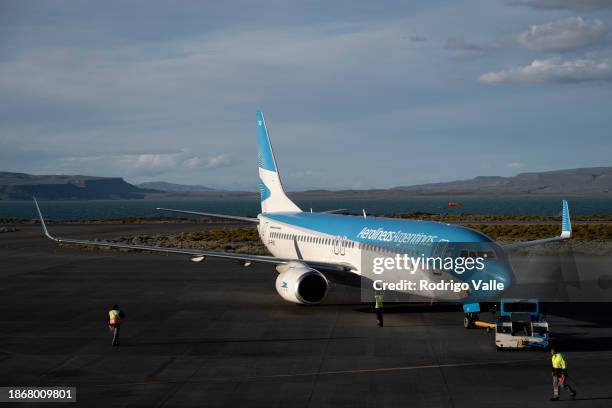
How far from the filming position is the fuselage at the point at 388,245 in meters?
28.0

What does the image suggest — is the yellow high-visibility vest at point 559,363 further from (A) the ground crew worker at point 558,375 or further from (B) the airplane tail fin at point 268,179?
(B) the airplane tail fin at point 268,179

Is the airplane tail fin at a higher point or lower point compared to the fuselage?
higher

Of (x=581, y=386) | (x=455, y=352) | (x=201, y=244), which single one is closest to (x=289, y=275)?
(x=455, y=352)

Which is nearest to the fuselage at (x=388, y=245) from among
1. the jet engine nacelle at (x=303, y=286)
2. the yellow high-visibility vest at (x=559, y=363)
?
the jet engine nacelle at (x=303, y=286)

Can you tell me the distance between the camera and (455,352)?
2503 cm

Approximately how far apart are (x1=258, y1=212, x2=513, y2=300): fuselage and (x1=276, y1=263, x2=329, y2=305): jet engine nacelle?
6.11ft

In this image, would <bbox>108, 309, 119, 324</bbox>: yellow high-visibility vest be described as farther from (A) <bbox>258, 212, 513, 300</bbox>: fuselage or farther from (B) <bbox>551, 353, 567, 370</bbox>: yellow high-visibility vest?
(B) <bbox>551, 353, 567, 370</bbox>: yellow high-visibility vest

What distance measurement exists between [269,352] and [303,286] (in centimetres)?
831

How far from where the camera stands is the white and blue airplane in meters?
28.3

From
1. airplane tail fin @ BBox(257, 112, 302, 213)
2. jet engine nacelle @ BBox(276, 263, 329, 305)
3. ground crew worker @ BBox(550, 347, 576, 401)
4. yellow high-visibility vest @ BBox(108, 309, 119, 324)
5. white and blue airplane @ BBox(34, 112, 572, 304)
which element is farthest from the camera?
airplane tail fin @ BBox(257, 112, 302, 213)

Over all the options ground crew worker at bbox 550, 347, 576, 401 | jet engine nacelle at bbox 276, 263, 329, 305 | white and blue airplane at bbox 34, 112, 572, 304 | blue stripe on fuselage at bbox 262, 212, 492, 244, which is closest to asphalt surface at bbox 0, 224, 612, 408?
ground crew worker at bbox 550, 347, 576, 401

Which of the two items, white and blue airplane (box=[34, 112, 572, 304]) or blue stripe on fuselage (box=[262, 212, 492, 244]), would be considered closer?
white and blue airplane (box=[34, 112, 572, 304])

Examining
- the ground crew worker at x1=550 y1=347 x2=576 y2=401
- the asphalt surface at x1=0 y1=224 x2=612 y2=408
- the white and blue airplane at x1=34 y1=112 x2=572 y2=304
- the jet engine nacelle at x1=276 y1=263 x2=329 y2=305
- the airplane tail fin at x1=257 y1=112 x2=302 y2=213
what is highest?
the airplane tail fin at x1=257 y1=112 x2=302 y2=213

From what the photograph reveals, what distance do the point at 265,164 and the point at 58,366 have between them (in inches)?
1060
